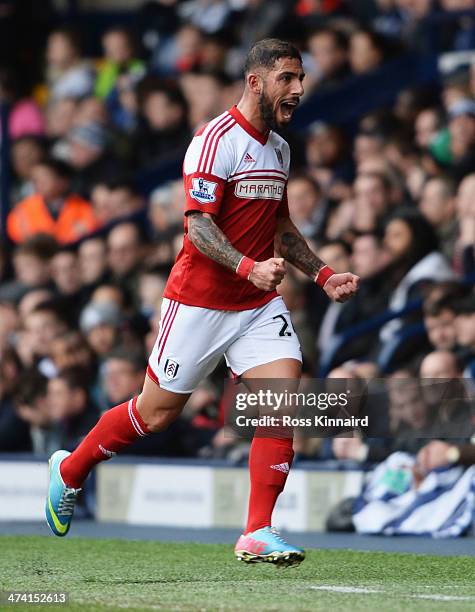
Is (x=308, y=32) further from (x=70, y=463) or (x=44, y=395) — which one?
(x=70, y=463)

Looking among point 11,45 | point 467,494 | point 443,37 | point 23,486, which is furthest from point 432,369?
point 11,45

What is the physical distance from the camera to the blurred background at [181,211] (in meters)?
10.7

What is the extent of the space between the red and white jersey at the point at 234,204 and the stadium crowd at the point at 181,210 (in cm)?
296

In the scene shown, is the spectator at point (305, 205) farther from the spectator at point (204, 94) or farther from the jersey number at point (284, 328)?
the jersey number at point (284, 328)

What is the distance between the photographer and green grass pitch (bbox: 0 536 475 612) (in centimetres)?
609

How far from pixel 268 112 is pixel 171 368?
1.20 metres

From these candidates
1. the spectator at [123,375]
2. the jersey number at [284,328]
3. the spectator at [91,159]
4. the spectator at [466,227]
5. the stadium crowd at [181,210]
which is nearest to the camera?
the jersey number at [284,328]

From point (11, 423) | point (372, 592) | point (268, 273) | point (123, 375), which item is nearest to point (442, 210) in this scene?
point (123, 375)

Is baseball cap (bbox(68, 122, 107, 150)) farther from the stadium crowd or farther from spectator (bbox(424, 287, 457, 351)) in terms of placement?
spectator (bbox(424, 287, 457, 351))

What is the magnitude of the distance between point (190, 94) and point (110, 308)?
8.61 feet

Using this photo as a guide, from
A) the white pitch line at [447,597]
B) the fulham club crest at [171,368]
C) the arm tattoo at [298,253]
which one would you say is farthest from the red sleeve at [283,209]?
the white pitch line at [447,597]

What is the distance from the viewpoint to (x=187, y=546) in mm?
9258

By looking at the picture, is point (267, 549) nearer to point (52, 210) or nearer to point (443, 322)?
point (443, 322)

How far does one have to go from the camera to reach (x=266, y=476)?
6.96m
